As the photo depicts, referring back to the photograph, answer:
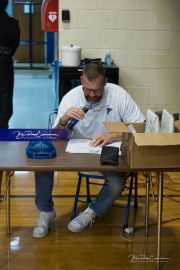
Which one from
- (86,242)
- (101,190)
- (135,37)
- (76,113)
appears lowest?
(86,242)

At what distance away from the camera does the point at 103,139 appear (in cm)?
265

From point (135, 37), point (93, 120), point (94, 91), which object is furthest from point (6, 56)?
point (94, 91)

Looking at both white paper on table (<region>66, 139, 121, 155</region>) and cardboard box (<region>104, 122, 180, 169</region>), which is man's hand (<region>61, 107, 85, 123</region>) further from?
cardboard box (<region>104, 122, 180, 169</region>)

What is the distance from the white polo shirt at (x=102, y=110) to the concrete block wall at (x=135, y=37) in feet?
6.12

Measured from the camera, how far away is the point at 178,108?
5.19 m

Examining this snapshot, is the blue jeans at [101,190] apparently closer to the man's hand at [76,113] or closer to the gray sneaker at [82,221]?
the gray sneaker at [82,221]

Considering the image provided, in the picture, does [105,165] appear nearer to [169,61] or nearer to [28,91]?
[169,61]

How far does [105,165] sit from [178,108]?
10.0ft

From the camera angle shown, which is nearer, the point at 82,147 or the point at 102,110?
the point at 82,147

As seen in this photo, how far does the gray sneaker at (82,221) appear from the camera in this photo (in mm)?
3094

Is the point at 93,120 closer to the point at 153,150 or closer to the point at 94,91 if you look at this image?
the point at 94,91

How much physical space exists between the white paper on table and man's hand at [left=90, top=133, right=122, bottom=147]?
3 cm

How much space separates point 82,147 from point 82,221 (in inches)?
28.1

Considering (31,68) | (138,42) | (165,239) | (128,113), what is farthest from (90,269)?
(31,68)
